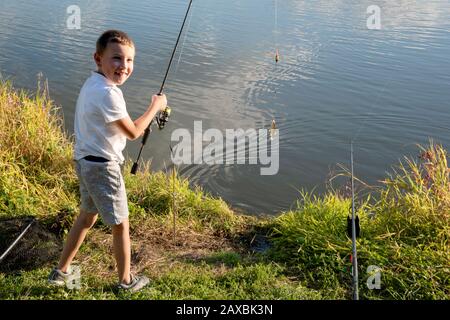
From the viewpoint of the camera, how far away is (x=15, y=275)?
3785mm

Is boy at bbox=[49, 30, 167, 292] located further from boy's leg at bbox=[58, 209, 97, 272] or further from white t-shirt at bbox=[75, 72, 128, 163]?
boy's leg at bbox=[58, 209, 97, 272]

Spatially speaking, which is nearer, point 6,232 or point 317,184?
point 6,232

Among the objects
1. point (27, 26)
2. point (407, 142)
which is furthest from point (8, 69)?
point (407, 142)

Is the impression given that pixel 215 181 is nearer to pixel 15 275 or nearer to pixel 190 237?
pixel 190 237

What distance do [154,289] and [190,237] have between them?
3.75 feet

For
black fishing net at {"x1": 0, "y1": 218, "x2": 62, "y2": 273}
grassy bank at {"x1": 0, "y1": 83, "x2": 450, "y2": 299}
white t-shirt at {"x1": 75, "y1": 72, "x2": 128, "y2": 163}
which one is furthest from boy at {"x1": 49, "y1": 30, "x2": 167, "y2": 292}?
black fishing net at {"x1": 0, "y1": 218, "x2": 62, "y2": 273}

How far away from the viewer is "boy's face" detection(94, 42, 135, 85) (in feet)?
10.6

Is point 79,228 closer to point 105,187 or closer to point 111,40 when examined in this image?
point 105,187

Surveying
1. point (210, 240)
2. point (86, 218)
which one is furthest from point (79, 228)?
point (210, 240)

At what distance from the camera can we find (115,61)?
127 inches

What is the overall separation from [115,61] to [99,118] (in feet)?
1.18

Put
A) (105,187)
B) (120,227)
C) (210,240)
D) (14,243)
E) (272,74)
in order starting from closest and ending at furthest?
(105,187), (120,227), (14,243), (210,240), (272,74)

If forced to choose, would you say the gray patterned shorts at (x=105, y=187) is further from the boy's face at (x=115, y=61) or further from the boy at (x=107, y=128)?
the boy's face at (x=115, y=61)

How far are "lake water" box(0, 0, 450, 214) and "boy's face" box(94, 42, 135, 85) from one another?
3365 millimetres
